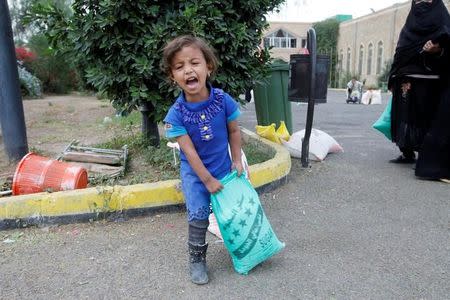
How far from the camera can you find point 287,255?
300 cm

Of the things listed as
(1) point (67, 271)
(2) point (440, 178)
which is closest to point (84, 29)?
(1) point (67, 271)

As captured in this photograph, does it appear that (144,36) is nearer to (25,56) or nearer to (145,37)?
(145,37)

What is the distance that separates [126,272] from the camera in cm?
276

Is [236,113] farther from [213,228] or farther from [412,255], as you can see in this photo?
[412,255]

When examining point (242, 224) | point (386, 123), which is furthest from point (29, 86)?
point (242, 224)

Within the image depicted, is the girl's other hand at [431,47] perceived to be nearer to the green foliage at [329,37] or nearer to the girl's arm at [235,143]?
the girl's arm at [235,143]

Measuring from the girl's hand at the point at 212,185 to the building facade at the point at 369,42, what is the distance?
39.9m

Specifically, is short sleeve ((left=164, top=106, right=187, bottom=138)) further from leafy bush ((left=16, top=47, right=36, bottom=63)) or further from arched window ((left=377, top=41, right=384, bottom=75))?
arched window ((left=377, top=41, right=384, bottom=75))

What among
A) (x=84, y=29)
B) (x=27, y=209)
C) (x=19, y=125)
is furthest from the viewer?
(x=19, y=125)

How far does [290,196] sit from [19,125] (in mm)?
3025

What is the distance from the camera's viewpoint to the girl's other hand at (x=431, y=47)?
4.54 meters

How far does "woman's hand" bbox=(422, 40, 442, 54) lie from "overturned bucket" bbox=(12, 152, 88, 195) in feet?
11.7

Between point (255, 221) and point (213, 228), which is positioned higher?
point (255, 221)

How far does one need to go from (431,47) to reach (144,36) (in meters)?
2.84
